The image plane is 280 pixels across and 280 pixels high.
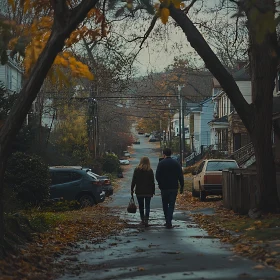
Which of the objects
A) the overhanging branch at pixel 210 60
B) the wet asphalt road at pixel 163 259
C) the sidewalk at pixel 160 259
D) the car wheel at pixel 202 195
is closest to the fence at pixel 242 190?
the overhanging branch at pixel 210 60

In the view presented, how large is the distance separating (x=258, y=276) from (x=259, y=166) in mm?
9519

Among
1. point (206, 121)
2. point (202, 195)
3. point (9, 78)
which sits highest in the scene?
point (206, 121)

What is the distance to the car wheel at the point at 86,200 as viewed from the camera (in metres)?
27.4

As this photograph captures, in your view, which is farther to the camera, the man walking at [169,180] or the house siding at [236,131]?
the house siding at [236,131]

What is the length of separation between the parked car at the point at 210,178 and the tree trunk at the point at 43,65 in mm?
19772

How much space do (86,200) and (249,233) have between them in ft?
45.9

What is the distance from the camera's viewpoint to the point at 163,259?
10.9 meters

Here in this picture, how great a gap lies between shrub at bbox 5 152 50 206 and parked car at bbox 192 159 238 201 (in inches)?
290

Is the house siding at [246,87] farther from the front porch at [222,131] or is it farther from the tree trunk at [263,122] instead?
the tree trunk at [263,122]

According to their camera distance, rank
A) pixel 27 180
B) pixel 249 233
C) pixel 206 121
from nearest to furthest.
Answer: pixel 249 233 < pixel 27 180 < pixel 206 121

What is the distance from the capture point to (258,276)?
898 centimetres

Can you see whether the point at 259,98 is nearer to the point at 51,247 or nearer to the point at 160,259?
the point at 51,247

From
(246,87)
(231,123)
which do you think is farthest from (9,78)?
(246,87)

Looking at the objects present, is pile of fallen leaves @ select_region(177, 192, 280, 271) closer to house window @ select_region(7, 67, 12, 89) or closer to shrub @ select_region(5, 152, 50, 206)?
shrub @ select_region(5, 152, 50, 206)
